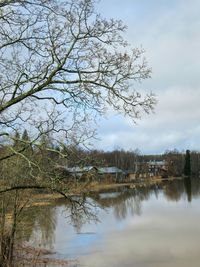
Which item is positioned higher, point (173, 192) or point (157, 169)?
point (157, 169)

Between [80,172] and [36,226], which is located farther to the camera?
[36,226]

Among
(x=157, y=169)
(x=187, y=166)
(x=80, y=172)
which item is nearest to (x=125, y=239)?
(x=80, y=172)

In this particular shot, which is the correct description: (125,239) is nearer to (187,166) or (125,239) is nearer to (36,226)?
(36,226)

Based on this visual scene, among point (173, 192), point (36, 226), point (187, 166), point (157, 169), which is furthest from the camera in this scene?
point (157, 169)

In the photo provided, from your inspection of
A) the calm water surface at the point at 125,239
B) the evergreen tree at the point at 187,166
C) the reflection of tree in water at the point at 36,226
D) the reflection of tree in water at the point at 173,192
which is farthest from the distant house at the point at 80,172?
the evergreen tree at the point at 187,166

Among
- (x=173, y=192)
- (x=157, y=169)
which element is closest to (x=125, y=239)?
(x=173, y=192)

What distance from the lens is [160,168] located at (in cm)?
12538

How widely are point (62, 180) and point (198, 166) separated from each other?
124 meters

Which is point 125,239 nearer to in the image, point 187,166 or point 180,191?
point 180,191

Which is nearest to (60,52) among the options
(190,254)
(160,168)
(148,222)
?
(190,254)

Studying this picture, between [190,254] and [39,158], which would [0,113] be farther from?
[190,254]

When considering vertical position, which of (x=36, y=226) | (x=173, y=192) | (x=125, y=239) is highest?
(x=173, y=192)

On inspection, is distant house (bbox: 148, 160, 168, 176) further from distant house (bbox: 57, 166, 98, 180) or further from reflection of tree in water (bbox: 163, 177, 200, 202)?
distant house (bbox: 57, 166, 98, 180)

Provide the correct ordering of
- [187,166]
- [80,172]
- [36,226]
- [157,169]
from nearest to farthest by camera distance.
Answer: [80,172], [36,226], [187,166], [157,169]
